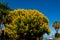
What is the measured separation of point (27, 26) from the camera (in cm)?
5484

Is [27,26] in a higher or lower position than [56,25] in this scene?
lower

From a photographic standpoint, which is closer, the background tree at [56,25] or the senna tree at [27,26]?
the senna tree at [27,26]

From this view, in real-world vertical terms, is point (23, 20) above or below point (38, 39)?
above

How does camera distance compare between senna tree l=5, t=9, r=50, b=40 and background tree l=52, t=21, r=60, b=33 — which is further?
background tree l=52, t=21, r=60, b=33

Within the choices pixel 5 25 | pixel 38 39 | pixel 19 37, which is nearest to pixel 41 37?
pixel 38 39

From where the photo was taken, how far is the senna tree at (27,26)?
2163 inches

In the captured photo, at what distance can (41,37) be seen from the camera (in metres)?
57.0

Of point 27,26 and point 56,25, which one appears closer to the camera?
point 27,26

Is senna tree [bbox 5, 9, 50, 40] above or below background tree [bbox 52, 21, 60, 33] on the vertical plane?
below

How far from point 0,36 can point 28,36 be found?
7.13 metres

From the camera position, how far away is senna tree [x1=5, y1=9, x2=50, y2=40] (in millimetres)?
54938

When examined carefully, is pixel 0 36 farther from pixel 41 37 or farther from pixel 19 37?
pixel 41 37

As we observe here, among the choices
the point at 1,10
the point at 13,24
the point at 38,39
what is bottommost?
the point at 38,39

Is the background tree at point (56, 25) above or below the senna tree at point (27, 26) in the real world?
above
